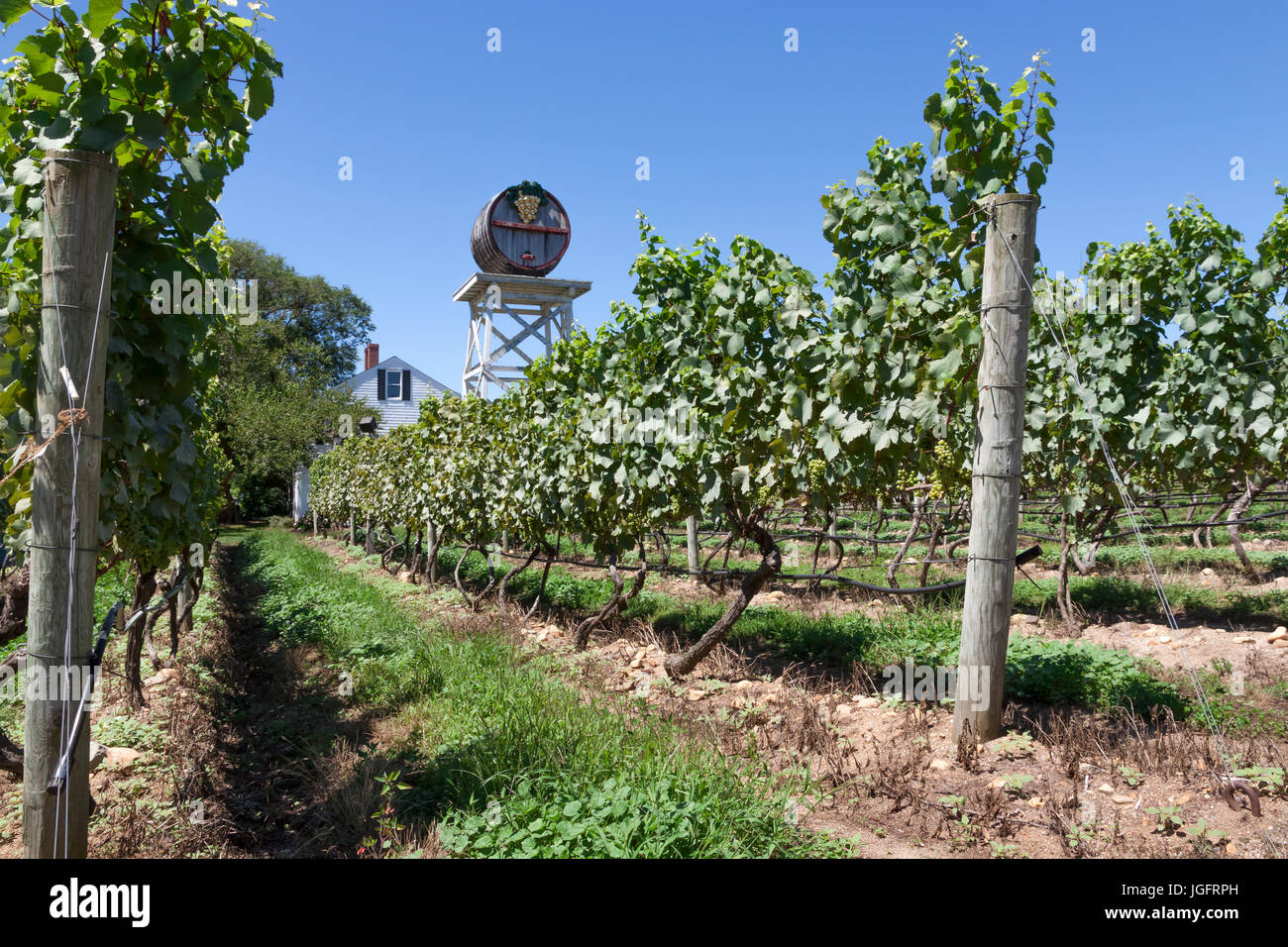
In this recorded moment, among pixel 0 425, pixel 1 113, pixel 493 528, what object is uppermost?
pixel 1 113

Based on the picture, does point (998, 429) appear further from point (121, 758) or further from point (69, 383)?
point (121, 758)

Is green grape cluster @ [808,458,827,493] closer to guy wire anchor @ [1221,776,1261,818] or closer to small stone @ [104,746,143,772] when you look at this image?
guy wire anchor @ [1221,776,1261,818]

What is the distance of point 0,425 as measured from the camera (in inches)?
113

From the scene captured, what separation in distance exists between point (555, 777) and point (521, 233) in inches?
753

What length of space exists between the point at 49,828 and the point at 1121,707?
5.20 meters

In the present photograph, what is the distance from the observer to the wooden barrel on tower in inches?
826

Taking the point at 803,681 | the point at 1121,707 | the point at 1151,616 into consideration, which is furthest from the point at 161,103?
the point at 1151,616

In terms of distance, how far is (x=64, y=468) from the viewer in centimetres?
264

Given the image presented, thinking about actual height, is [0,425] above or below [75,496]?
above

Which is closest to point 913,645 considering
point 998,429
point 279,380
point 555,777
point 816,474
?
point 816,474

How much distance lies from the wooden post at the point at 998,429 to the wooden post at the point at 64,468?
370cm

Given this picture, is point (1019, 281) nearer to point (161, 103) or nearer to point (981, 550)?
point (981, 550)

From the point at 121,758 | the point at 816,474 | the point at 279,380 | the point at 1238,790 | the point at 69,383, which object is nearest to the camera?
the point at 69,383
